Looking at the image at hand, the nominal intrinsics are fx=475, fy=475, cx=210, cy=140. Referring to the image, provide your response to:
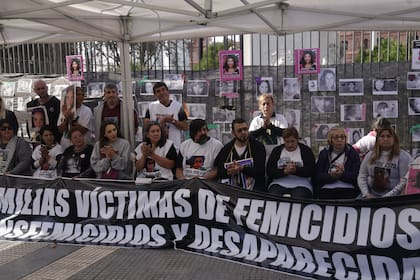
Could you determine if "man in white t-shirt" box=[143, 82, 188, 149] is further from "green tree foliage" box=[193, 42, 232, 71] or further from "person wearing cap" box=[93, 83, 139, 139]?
"green tree foliage" box=[193, 42, 232, 71]

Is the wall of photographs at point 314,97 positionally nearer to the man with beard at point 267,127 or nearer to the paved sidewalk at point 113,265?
the man with beard at point 267,127

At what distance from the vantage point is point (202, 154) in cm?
565

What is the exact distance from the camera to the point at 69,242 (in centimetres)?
524

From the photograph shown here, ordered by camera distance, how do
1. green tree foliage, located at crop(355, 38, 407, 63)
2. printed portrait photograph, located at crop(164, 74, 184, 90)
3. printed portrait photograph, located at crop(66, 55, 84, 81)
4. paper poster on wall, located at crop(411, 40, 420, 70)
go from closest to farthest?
paper poster on wall, located at crop(411, 40, 420, 70), green tree foliage, located at crop(355, 38, 407, 63), printed portrait photograph, located at crop(164, 74, 184, 90), printed portrait photograph, located at crop(66, 55, 84, 81)

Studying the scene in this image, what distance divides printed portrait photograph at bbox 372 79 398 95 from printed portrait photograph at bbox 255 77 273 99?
1.84 metres

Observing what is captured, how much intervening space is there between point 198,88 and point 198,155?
3.69 meters

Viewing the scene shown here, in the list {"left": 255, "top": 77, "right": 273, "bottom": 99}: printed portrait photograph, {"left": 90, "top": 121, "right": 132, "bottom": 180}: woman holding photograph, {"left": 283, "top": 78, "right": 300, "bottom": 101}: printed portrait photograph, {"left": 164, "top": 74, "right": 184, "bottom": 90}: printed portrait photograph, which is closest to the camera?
{"left": 90, "top": 121, "right": 132, "bottom": 180}: woman holding photograph

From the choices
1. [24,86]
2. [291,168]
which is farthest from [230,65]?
[24,86]

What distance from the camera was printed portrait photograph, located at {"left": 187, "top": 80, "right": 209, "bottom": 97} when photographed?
9109 millimetres

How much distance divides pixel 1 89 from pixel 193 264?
8042 millimetres

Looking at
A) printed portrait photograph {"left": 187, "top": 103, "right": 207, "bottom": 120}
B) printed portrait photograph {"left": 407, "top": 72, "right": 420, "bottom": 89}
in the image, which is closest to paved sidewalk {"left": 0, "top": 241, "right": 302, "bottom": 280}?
printed portrait photograph {"left": 187, "top": 103, "right": 207, "bottom": 120}

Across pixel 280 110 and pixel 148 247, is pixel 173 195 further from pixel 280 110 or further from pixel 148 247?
pixel 280 110

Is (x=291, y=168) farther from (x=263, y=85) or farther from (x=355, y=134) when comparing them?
(x=263, y=85)

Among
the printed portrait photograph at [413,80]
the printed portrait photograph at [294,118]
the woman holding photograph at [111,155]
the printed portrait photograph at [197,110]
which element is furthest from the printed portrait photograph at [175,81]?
the printed portrait photograph at [413,80]
